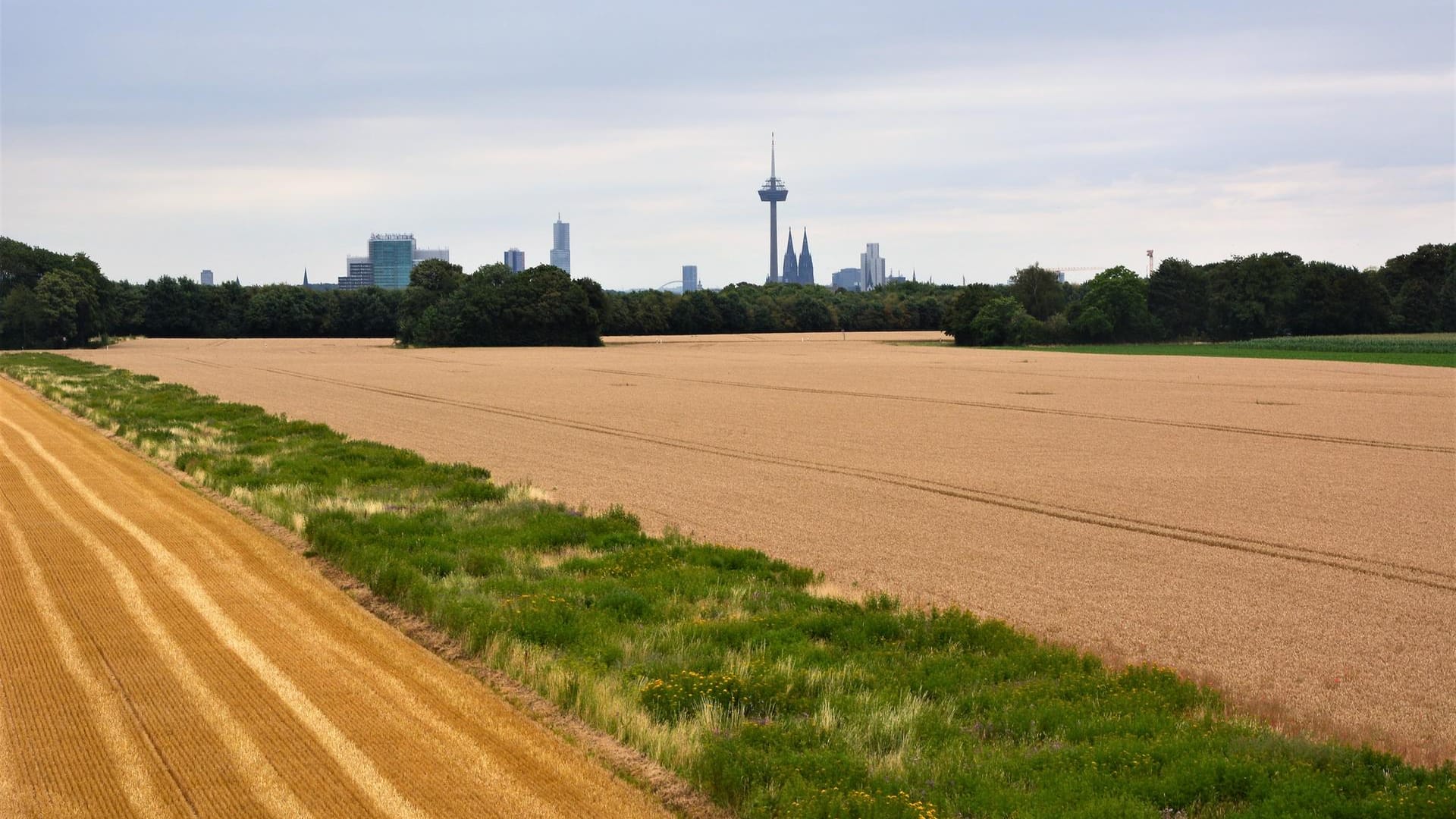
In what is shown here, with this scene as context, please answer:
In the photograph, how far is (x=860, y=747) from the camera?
346 inches

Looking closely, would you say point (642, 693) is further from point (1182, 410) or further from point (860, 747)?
point (1182, 410)

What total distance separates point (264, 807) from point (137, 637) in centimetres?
478

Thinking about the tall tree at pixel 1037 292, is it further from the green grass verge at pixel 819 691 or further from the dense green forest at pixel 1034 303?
the green grass verge at pixel 819 691

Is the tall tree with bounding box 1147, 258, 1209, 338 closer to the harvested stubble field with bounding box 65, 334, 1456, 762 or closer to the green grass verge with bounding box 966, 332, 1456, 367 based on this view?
the green grass verge with bounding box 966, 332, 1456, 367

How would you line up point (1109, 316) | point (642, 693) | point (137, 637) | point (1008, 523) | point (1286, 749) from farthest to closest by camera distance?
1. point (1109, 316)
2. point (1008, 523)
3. point (137, 637)
4. point (642, 693)
5. point (1286, 749)

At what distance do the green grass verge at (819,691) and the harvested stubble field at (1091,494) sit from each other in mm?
1368

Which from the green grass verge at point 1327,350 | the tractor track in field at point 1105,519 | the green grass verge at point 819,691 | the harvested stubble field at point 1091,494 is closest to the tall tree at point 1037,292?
the green grass verge at point 1327,350

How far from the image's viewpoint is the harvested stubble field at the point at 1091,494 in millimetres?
12523

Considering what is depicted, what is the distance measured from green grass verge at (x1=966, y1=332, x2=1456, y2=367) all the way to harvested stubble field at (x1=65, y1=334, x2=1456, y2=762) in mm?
29988

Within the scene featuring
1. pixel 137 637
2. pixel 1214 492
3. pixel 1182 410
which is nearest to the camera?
pixel 137 637

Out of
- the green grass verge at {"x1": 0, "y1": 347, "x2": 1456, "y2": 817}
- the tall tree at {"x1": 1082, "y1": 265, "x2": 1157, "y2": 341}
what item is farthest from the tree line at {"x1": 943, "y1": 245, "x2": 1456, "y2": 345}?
the green grass verge at {"x1": 0, "y1": 347, "x2": 1456, "y2": 817}

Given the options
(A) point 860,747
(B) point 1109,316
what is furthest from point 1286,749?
(B) point 1109,316

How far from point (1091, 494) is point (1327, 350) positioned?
3632 inches

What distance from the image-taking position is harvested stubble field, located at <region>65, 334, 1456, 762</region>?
1252 cm
